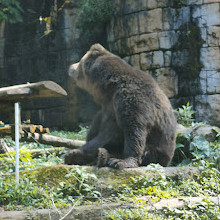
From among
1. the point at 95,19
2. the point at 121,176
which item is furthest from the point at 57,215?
the point at 95,19

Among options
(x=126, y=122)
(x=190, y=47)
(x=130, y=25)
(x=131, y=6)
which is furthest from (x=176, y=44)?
(x=126, y=122)

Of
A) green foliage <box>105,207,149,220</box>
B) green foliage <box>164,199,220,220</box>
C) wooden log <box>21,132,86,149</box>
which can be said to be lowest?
green foliage <box>164,199,220,220</box>

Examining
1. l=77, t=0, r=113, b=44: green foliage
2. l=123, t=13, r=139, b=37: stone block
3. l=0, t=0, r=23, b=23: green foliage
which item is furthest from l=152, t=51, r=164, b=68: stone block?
l=0, t=0, r=23, b=23: green foliage

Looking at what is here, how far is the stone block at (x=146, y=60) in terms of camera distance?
13.2 m

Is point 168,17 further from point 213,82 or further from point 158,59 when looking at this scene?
point 213,82

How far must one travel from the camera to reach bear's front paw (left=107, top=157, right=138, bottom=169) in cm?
442

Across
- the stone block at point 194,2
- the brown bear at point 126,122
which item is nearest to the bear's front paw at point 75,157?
the brown bear at point 126,122

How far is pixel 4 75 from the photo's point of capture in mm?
16312

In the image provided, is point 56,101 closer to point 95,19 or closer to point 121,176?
point 95,19

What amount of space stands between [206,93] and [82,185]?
9452mm

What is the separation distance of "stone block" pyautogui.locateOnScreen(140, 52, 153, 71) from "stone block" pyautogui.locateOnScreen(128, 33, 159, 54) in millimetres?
173

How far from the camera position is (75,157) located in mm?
4965

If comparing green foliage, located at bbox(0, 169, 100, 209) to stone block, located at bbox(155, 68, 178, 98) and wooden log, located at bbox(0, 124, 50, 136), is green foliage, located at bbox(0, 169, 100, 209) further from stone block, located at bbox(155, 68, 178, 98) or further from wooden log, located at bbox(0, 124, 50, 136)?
stone block, located at bbox(155, 68, 178, 98)

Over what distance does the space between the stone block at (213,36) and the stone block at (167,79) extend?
159 cm
